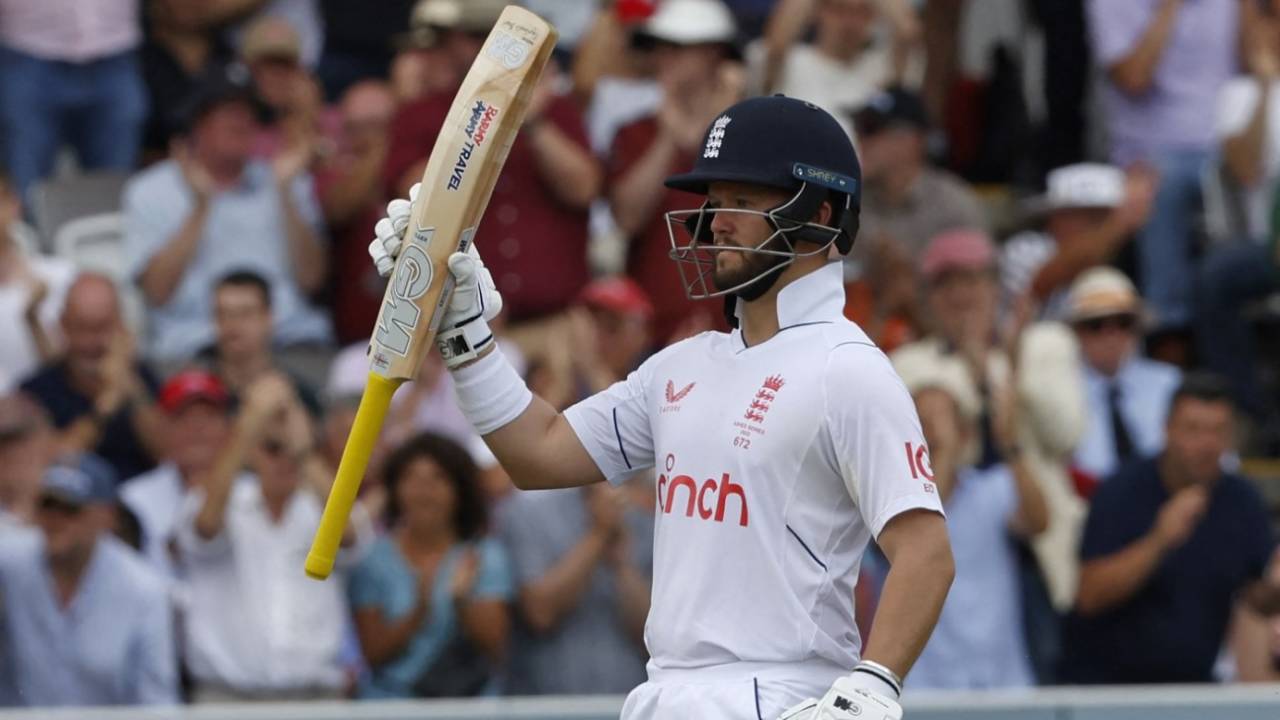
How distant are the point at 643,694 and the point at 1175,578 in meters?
4.25

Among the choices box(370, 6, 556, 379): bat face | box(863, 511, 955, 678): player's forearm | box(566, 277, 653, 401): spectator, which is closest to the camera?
box(863, 511, 955, 678): player's forearm

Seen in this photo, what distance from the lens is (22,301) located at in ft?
30.5

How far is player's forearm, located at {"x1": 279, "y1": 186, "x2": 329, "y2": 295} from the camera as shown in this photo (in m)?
9.72

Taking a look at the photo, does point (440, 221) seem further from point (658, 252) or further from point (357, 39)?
point (357, 39)

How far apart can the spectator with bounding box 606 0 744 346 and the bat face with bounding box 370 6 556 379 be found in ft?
15.1

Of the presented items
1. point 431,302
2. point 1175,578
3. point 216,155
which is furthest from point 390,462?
point 431,302

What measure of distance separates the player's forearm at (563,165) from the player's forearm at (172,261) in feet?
4.68

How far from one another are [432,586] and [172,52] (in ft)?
12.8

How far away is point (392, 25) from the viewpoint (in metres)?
11.1

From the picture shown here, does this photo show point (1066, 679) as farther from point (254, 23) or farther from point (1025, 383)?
point (254, 23)

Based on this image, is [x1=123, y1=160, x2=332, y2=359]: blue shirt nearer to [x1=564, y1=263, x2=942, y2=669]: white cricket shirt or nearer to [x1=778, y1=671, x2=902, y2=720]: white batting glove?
[x1=564, y1=263, x2=942, y2=669]: white cricket shirt

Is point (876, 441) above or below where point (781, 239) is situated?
below

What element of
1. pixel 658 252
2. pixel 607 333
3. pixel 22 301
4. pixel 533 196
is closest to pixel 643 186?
pixel 658 252

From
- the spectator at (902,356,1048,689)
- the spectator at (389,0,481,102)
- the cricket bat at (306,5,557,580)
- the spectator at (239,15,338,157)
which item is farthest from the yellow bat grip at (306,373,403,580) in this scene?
the spectator at (239,15,338,157)
